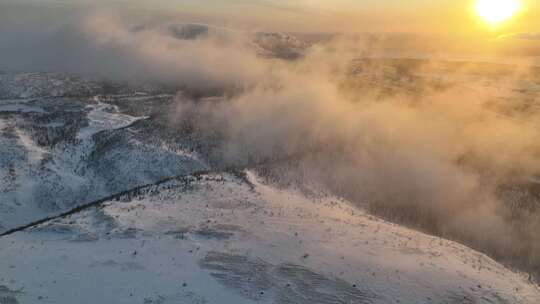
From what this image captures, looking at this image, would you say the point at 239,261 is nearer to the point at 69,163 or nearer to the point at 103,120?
the point at 69,163

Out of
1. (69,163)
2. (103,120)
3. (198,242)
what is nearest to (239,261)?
(198,242)

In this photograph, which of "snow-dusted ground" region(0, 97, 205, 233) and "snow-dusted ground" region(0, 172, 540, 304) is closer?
"snow-dusted ground" region(0, 172, 540, 304)

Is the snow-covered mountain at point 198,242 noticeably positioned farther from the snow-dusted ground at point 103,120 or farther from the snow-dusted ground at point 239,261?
the snow-dusted ground at point 103,120

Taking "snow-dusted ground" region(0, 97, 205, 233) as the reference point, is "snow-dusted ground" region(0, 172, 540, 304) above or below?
above

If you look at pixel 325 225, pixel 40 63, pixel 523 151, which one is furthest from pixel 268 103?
pixel 40 63

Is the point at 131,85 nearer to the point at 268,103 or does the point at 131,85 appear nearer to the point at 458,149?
the point at 268,103

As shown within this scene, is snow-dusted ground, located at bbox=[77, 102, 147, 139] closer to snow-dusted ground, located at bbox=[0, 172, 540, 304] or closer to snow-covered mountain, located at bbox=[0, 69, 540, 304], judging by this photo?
snow-covered mountain, located at bbox=[0, 69, 540, 304]

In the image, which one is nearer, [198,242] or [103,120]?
[198,242]

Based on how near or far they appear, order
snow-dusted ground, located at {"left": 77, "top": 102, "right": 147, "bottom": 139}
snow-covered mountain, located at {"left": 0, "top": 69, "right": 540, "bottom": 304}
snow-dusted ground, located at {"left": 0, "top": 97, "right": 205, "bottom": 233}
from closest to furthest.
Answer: snow-covered mountain, located at {"left": 0, "top": 69, "right": 540, "bottom": 304} < snow-dusted ground, located at {"left": 0, "top": 97, "right": 205, "bottom": 233} < snow-dusted ground, located at {"left": 77, "top": 102, "right": 147, "bottom": 139}

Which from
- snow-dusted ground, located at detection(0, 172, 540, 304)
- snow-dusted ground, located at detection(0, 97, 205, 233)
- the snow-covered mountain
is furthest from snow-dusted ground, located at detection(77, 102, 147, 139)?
snow-dusted ground, located at detection(0, 172, 540, 304)
